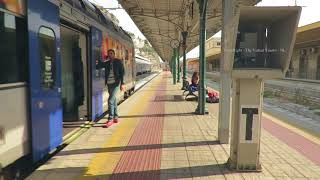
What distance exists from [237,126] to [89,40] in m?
4.38

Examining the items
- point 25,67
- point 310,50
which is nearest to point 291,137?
point 25,67

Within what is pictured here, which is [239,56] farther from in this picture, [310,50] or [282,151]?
[310,50]

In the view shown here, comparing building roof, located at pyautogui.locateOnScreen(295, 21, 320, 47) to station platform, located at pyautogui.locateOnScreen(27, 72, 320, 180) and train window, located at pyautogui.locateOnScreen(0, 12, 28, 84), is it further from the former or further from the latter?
train window, located at pyautogui.locateOnScreen(0, 12, 28, 84)

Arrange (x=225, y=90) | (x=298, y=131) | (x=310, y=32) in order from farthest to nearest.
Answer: (x=310, y=32) → (x=298, y=131) → (x=225, y=90)

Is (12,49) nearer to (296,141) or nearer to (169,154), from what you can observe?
(169,154)

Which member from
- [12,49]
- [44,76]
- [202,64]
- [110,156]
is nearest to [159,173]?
[110,156]

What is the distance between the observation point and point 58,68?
5.70 m

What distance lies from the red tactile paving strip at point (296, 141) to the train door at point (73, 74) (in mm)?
4387

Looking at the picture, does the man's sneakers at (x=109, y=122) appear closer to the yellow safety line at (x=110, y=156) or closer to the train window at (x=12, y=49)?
the yellow safety line at (x=110, y=156)

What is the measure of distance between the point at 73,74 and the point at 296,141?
5053mm

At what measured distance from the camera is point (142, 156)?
578cm

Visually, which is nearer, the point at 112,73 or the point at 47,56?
the point at 47,56

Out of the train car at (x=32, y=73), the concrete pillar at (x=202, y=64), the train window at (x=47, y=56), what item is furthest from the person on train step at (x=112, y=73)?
the train window at (x=47, y=56)

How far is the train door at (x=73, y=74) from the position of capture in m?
8.02
